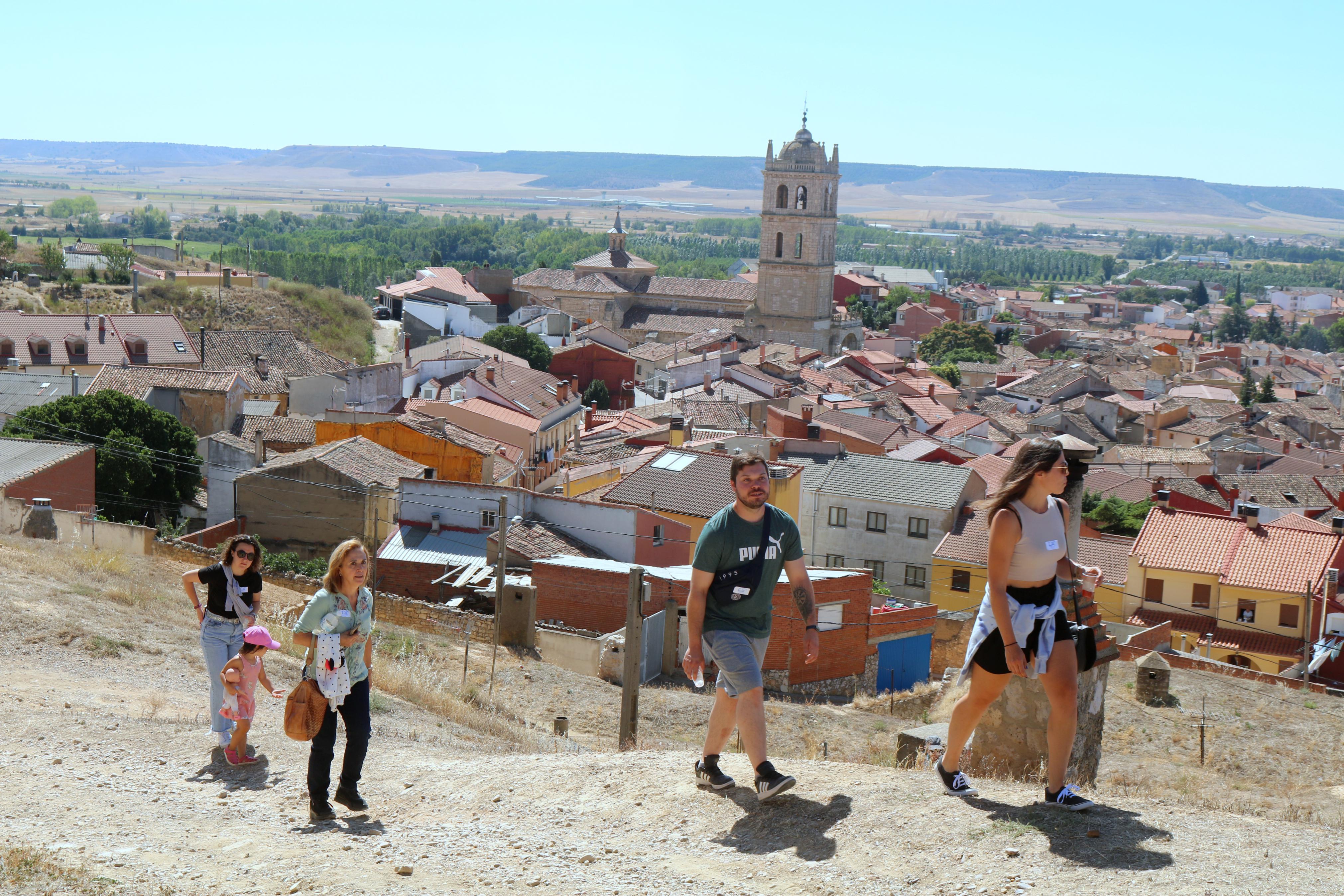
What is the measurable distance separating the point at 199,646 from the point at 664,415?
104ft

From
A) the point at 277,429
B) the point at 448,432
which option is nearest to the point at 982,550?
the point at 448,432

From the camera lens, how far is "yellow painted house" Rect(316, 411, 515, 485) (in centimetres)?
2767

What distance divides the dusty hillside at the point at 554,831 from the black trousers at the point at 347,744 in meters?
0.20

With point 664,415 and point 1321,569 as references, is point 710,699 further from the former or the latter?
point 664,415

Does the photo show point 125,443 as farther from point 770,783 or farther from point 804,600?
point 770,783

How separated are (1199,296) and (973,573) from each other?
158m

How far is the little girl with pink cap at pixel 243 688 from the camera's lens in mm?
6855

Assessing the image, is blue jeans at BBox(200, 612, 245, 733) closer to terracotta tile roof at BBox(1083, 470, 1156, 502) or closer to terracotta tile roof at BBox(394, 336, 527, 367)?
terracotta tile roof at BBox(1083, 470, 1156, 502)

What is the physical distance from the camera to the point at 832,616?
19.1m

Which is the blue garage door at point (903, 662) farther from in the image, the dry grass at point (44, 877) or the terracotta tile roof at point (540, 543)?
the dry grass at point (44, 877)

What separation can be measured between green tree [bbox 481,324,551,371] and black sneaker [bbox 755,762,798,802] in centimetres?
5130

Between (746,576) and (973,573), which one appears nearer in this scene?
(746,576)

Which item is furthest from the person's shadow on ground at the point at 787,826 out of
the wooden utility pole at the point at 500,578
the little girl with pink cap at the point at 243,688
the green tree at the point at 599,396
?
the green tree at the point at 599,396

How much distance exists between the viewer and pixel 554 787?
6309 millimetres
